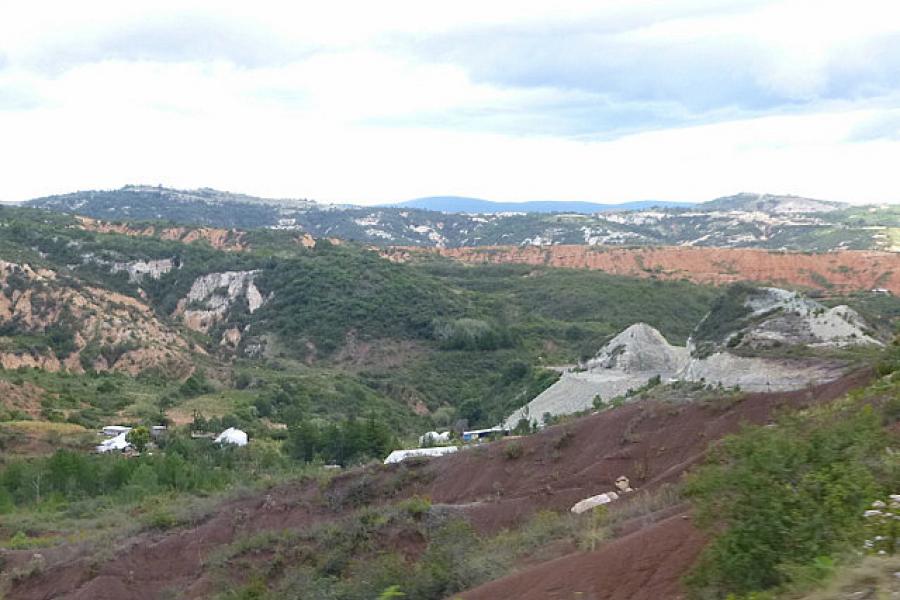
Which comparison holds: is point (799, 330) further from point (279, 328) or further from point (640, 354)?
point (279, 328)

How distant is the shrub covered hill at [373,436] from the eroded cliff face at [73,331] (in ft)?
0.64

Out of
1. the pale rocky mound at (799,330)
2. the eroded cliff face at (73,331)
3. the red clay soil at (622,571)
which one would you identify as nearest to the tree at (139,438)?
the eroded cliff face at (73,331)

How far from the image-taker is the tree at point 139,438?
120 feet

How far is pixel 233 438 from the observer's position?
3828 cm

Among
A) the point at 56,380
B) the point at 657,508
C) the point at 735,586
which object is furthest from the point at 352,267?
the point at 735,586

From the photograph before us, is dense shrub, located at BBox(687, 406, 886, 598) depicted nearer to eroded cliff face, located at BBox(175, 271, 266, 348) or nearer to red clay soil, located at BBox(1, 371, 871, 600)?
red clay soil, located at BBox(1, 371, 871, 600)

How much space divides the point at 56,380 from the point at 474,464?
3397cm

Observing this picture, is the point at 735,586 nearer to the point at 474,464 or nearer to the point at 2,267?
the point at 474,464

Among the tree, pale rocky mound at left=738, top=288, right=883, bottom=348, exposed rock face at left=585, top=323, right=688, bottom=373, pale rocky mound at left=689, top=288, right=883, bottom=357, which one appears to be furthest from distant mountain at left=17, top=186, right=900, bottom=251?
the tree

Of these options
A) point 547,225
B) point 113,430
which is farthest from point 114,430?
point 547,225

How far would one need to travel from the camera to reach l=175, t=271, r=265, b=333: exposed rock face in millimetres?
77125

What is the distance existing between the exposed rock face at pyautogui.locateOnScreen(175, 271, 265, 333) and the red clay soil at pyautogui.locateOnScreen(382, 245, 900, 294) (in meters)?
27.2

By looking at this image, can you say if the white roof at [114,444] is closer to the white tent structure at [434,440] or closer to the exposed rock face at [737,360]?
the white tent structure at [434,440]

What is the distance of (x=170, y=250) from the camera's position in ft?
283
